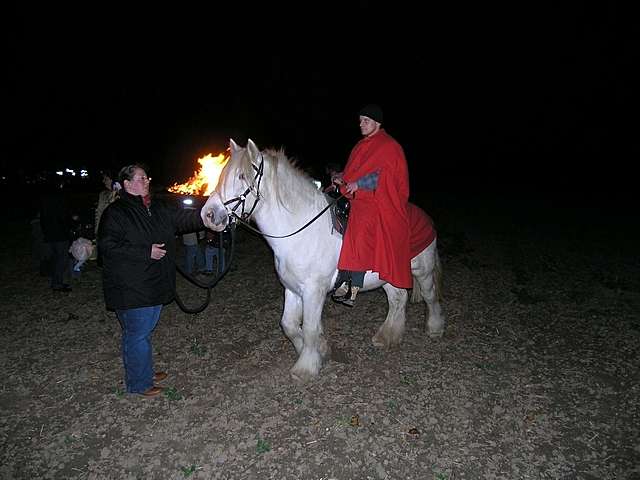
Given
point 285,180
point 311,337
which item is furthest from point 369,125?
point 311,337

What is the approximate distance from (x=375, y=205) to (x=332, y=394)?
2.13 metres

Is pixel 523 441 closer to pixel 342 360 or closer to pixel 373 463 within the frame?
pixel 373 463

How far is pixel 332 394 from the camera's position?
4297mm

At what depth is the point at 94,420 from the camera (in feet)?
12.5

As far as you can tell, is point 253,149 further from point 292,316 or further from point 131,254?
point 292,316

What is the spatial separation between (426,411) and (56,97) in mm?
41296

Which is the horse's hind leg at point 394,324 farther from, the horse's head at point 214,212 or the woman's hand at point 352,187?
the horse's head at point 214,212

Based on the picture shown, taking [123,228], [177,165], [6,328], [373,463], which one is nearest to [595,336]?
[373,463]

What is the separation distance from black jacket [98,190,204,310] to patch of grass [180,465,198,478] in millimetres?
1458

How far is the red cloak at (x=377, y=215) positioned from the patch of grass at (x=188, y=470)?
2.27m

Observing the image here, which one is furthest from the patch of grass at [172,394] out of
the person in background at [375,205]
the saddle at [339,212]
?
the saddle at [339,212]

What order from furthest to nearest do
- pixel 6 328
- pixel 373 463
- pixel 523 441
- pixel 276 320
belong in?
pixel 276 320
pixel 6 328
pixel 523 441
pixel 373 463

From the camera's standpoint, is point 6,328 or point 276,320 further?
point 276,320

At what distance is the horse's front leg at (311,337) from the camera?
4.19 meters
